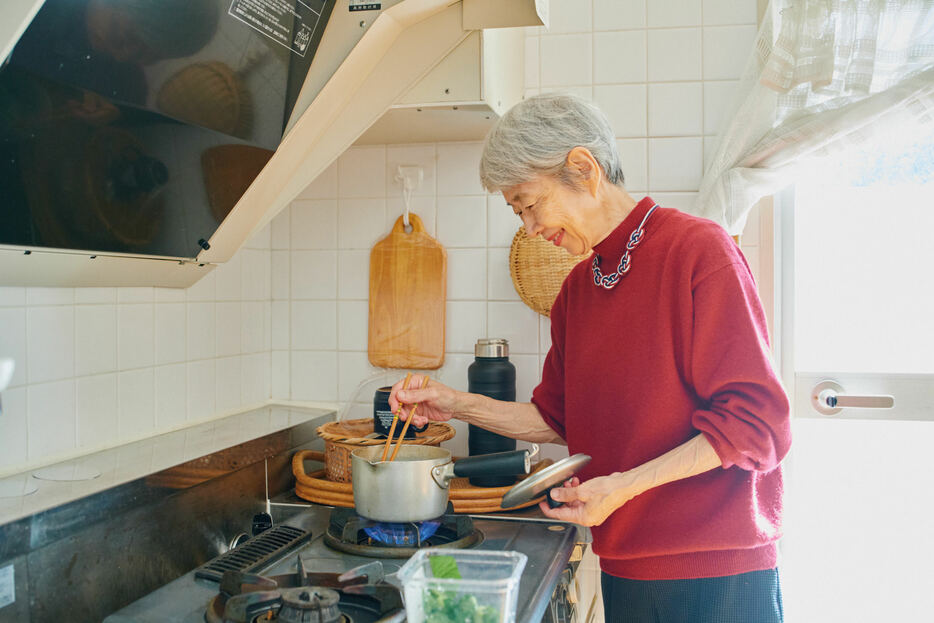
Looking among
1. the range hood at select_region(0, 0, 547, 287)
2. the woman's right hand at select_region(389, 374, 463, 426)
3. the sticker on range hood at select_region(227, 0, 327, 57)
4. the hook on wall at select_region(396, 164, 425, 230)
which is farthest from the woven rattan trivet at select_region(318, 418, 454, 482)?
the sticker on range hood at select_region(227, 0, 327, 57)

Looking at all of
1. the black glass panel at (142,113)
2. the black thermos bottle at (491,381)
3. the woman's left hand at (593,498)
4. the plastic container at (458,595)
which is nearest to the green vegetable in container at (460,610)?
the plastic container at (458,595)

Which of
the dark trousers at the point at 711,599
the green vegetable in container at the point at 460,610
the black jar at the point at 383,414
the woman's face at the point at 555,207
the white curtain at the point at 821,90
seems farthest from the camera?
the black jar at the point at 383,414

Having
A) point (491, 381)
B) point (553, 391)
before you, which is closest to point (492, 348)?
point (491, 381)

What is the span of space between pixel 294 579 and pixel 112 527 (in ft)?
1.01

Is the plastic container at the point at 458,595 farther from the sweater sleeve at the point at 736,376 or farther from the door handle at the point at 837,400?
the door handle at the point at 837,400

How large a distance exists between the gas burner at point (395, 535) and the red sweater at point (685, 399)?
0.25 metres

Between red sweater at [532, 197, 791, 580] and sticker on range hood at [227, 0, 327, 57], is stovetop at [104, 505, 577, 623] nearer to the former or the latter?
red sweater at [532, 197, 791, 580]

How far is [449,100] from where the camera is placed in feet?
5.31

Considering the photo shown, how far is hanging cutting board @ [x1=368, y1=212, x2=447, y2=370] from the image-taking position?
6.77 ft

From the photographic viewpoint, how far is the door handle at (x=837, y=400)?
1.82 meters

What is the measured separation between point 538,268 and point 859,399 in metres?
0.78

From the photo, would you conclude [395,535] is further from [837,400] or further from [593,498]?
[837,400]

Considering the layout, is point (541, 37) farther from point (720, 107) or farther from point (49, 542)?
point (49, 542)

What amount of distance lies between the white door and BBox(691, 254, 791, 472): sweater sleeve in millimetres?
822
